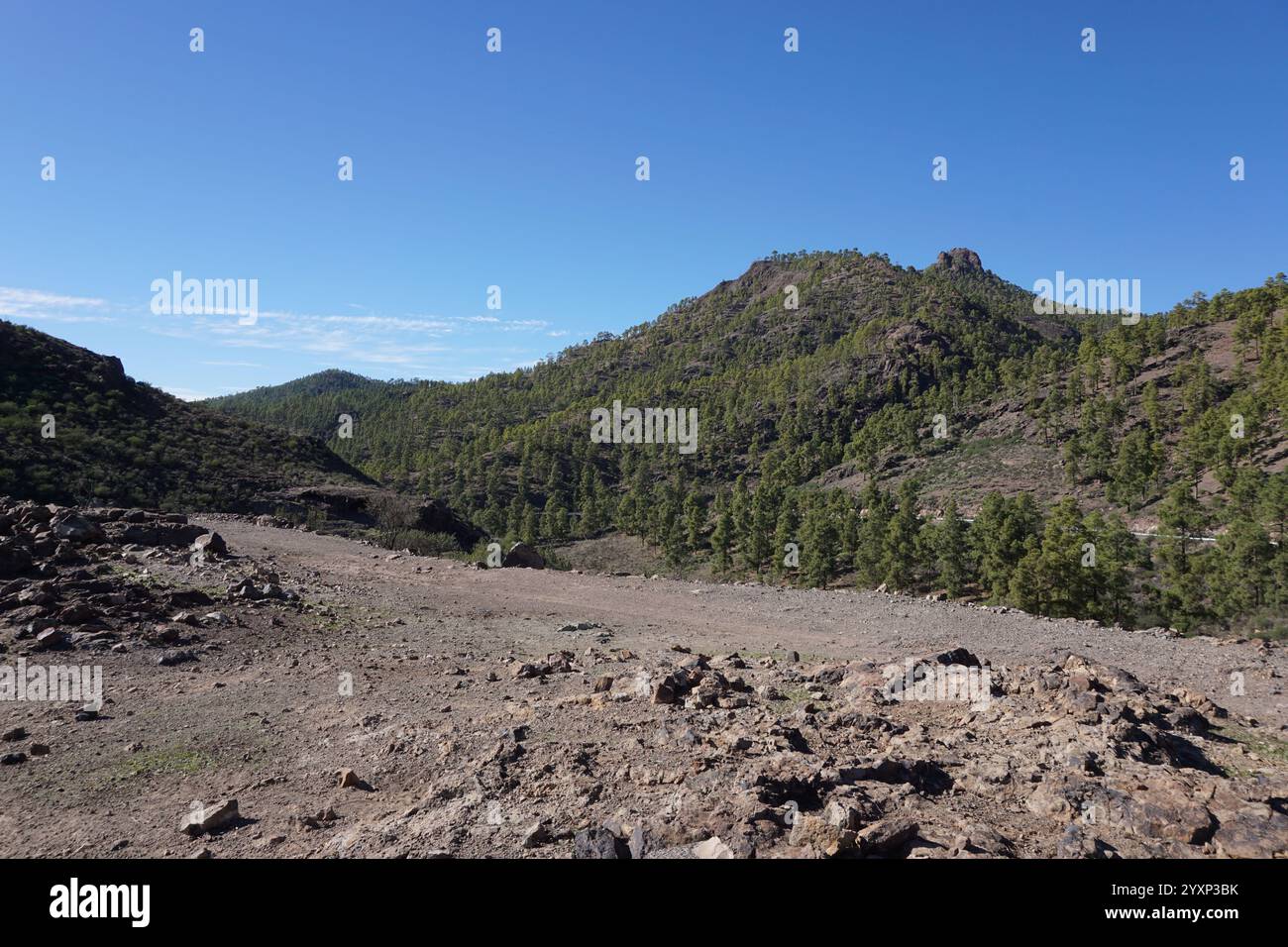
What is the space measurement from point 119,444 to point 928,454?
74.7m

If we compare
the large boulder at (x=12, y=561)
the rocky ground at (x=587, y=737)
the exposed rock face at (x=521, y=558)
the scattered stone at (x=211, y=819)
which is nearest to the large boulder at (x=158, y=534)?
the rocky ground at (x=587, y=737)

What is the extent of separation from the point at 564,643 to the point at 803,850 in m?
7.69

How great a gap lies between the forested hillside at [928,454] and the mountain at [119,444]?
31.9 meters

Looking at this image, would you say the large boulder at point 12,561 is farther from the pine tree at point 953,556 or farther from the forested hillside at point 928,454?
the pine tree at point 953,556

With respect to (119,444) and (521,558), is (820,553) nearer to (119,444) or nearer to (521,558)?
(521,558)

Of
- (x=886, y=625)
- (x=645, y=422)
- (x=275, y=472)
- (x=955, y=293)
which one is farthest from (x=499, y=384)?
(x=886, y=625)

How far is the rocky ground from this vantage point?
14.9 feet

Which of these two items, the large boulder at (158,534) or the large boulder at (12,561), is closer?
the large boulder at (12,561)

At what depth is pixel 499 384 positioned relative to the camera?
516 ft

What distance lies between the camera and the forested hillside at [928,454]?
30.8 meters

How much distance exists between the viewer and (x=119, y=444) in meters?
31.1

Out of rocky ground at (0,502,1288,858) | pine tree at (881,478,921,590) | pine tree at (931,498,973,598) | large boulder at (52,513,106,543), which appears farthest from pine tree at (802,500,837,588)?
large boulder at (52,513,106,543)

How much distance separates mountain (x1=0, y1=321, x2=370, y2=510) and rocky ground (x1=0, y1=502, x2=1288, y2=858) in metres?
17.8

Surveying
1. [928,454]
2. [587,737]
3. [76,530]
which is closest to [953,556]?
[587,737]
